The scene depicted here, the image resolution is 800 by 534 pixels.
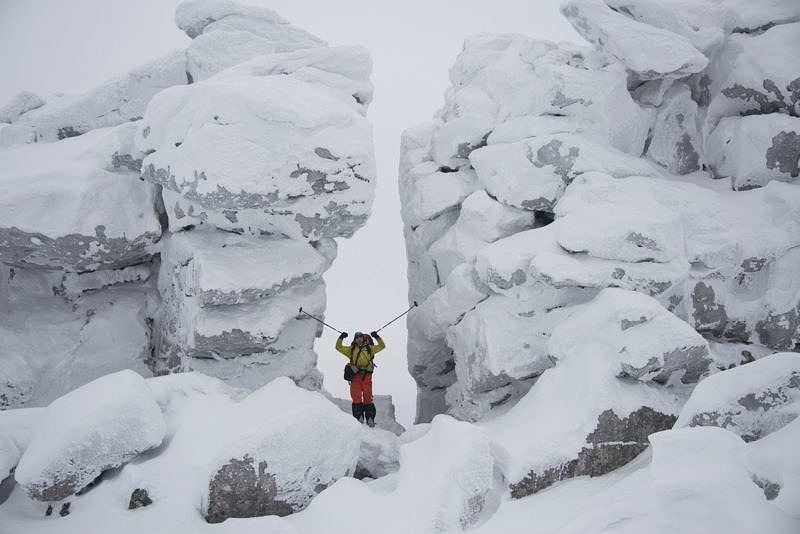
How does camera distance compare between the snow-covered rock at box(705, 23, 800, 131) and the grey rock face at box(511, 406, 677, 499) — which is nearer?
the grey rock face at box(511, 406, 677, 499)

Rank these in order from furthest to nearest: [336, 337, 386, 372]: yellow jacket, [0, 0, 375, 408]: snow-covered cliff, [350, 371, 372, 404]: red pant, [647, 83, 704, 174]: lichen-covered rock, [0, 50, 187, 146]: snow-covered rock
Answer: [0, 50, 187, 146]: snow-covered rock → [647, 83, 704, 174]: lichen-covered rock → [350, 371, 372, 404]: red pant → [336, 337, 386, 372]: yellow jacket → [0, 0, 375, 408]: snow-covered cliff

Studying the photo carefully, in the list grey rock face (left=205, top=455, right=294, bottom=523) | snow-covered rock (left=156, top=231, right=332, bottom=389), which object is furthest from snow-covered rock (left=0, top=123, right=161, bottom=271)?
grey rock face (left=205, top=455, right=294, bottom=523)

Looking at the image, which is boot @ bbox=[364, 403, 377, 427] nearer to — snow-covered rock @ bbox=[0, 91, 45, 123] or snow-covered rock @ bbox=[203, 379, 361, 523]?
snow-covered rock @ bbox=[203, 379, 361, 523]

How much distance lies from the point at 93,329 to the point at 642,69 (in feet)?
66.5

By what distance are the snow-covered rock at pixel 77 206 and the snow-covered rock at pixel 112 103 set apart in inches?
63.4

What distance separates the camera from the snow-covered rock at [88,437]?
862cm

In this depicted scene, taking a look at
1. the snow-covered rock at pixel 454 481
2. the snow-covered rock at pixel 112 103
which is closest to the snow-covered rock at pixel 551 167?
the snow-covered rock at pixel 454 481

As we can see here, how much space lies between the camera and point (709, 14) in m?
18.5

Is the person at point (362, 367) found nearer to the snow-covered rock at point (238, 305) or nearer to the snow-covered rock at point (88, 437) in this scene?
the snow-covered rock at point (238, 305)

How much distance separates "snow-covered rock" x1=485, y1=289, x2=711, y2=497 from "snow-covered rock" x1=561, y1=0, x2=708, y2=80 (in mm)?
8962

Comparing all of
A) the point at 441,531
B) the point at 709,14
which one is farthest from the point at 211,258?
the point at 709,14

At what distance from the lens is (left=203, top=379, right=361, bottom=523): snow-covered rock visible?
9.14 meters

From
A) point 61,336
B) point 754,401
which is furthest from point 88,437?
point 754,401

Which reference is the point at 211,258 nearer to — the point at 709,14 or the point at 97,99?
the point at 97,99
